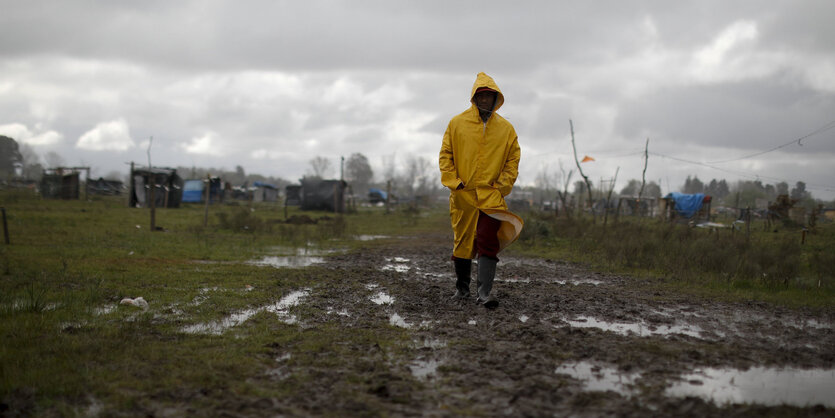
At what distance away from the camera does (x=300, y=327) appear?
14.0 ft

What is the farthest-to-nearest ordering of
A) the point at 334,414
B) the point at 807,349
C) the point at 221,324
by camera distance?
1. the point at 221,324
2. the point at 807,349
3. the point at 334,414

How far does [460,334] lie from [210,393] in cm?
191

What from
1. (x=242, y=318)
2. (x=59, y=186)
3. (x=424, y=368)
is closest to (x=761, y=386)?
(x=424, y=368)

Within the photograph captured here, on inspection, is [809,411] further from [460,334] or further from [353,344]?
[353,344]

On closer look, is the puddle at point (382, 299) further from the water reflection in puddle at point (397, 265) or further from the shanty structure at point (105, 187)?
the shanty structure at point (105, 187)

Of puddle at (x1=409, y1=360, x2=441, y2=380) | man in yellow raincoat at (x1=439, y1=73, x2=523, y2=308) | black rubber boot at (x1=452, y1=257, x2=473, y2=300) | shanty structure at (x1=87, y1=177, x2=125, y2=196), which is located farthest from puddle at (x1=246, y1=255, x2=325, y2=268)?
shanty structure at (x1=87, y1=177, x2=125, y2=196)

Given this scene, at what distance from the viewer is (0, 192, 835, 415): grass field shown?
284 centimetres

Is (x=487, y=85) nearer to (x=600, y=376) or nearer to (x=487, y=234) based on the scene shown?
(x=487, y=234)

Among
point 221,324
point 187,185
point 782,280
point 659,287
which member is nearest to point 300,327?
point 221,324

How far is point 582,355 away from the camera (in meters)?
3.46

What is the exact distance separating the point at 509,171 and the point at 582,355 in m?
2.29

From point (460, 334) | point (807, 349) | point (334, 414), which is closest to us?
point (334, 414)

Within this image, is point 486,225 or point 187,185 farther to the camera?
point 187,185

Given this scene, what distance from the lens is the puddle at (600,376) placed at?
9.34ft
